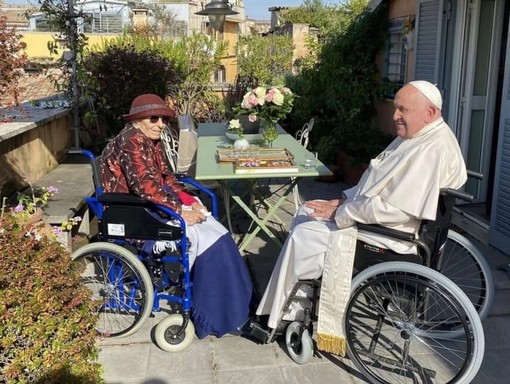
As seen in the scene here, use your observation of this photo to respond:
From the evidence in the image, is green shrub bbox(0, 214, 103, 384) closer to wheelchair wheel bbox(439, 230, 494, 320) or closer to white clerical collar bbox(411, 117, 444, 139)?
white clerical collar bbox(411, 117, 444, 139)

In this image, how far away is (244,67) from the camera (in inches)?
470

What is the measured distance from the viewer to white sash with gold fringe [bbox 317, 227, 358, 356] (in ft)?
8.60

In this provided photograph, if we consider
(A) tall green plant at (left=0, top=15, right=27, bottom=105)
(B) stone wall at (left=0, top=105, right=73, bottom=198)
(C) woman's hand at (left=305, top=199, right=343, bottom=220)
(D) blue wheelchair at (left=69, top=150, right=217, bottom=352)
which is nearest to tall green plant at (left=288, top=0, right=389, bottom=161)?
(B) stone wall at (left=0, top=105, right=73, bottom=198)

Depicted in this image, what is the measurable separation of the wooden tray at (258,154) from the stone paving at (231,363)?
1.34m

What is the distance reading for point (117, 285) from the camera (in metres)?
3.14

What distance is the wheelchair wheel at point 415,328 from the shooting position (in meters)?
2.38

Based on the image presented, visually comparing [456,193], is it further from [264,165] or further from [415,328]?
[264,165]

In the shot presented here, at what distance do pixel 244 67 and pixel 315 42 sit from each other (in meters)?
3.07

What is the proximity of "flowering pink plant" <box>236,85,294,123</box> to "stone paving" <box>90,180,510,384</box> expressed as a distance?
6.45 ft

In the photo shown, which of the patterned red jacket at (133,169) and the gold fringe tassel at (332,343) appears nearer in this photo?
the gold fringe tassel at (332,343)

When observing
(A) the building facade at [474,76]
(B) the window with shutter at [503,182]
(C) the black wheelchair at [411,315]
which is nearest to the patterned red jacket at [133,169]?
(C) the black wheelchair at [411,315]

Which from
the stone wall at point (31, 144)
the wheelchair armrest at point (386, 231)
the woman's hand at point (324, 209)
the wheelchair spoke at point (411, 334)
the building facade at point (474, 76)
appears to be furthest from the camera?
the building facade at point (474, 76)

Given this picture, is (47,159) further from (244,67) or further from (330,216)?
(244,67)

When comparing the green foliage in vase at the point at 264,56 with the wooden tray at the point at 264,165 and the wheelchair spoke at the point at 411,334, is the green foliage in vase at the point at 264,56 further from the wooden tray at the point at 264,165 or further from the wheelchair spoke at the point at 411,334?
the wheelchair spoke at the point at 411,334
